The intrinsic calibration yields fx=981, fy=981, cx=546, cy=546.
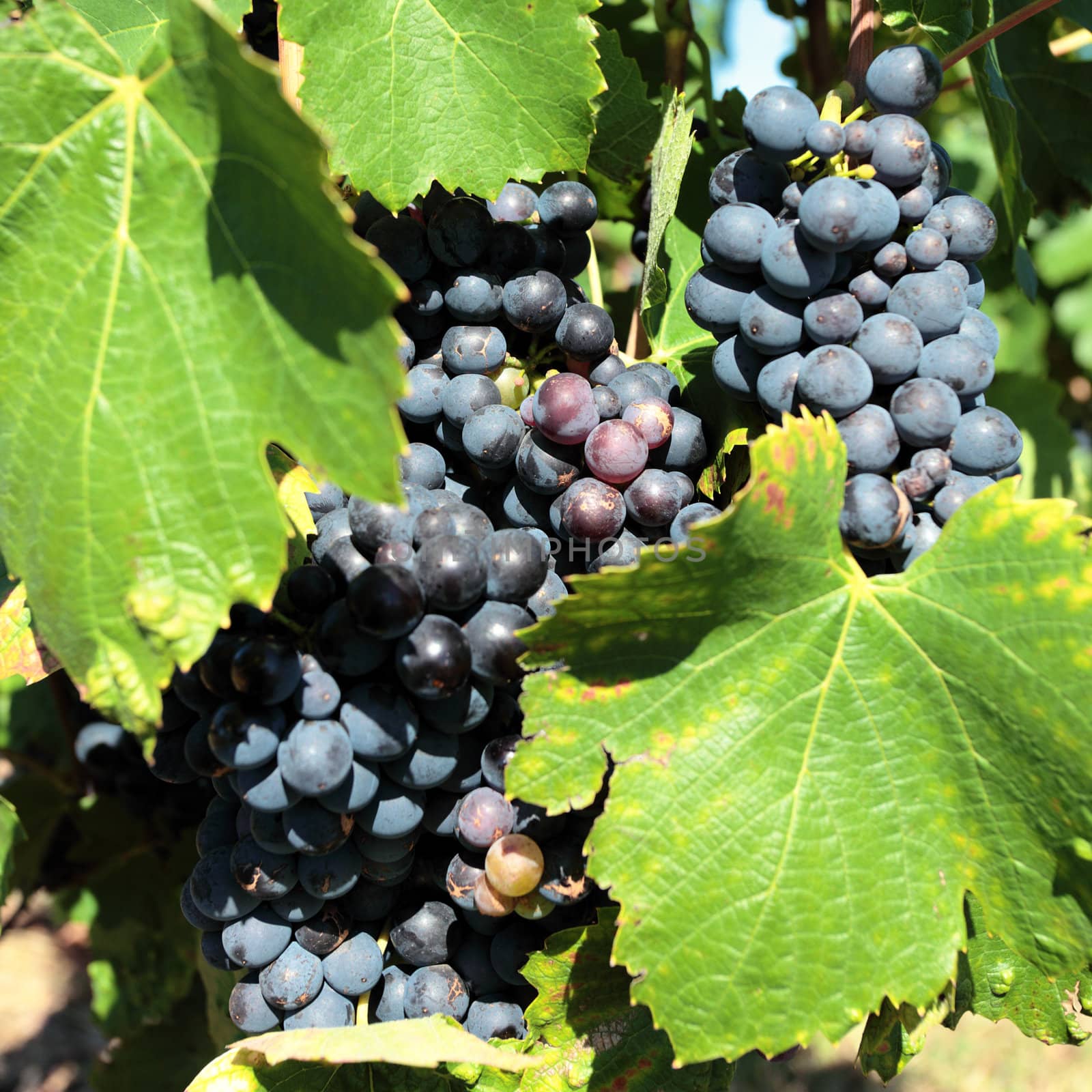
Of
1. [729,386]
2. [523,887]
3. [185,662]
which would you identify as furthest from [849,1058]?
[185,662]

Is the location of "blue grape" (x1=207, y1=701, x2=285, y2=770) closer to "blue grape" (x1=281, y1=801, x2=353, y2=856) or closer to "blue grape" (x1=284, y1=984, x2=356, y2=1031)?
"blue grape" (x1=281, y1=801, x2=353, y2=856)

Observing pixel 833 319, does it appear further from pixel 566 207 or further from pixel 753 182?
pixel 566 207

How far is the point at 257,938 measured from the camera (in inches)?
56.4

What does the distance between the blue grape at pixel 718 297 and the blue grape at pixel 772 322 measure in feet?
0.10

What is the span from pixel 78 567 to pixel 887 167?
116 centimetres

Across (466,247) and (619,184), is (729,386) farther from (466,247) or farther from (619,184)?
(619,184)

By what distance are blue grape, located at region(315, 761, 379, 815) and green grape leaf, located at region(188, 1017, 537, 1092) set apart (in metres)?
0.32

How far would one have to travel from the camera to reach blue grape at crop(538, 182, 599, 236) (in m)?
1.62

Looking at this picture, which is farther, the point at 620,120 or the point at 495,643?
the point at 620,120

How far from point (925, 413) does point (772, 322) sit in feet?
0.78

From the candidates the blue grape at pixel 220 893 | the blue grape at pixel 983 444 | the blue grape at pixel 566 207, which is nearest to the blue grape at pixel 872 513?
the blue grape at pixel 983 444

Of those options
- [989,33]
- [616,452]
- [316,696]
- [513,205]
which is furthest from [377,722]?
[989,33]

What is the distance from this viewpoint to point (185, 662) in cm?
110

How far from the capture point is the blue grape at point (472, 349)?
152cm
